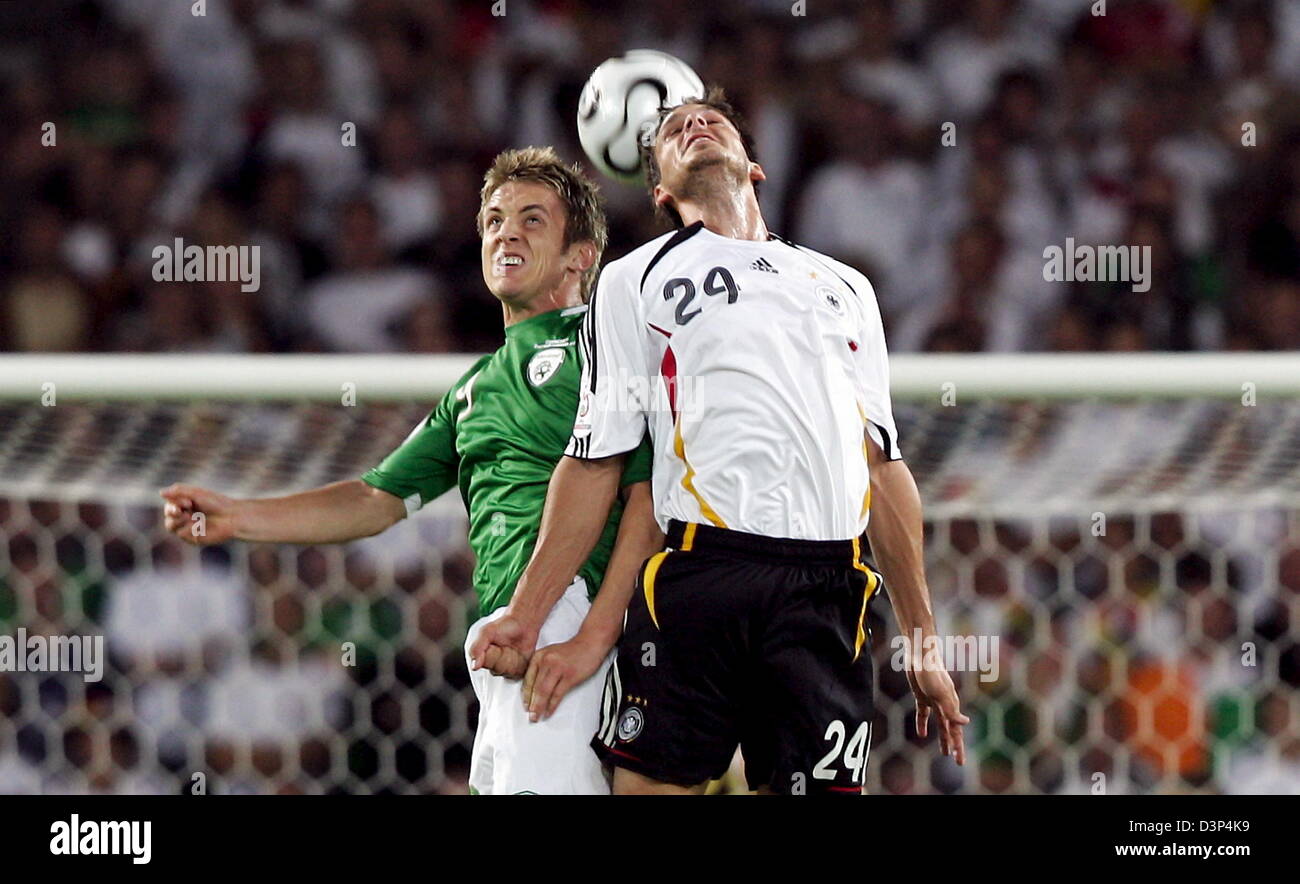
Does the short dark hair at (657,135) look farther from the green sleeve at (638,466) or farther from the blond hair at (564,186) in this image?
the green sleeve at (638,466)

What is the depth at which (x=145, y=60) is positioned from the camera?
18.2ft

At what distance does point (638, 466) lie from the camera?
249 cm

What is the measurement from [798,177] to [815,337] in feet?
8.93

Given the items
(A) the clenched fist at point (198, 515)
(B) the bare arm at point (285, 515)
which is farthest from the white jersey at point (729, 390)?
(A) the clenched fist at point (198, 515)

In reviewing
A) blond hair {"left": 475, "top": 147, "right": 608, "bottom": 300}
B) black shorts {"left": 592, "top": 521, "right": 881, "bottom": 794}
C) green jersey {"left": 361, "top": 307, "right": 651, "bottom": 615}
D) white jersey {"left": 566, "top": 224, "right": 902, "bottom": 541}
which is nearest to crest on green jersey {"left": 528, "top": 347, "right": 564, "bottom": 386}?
green jersey {"left": 361, "top": 307, "right": 651, "bottom": 615}

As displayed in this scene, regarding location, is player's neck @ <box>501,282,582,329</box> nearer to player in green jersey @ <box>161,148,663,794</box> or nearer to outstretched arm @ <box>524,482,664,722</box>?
player in green jersey @ <box>161,148,663,794</box>

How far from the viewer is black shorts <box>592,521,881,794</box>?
236cm

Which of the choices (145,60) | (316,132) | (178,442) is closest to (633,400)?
(178,442)

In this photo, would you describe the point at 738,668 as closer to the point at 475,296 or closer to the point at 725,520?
the point at 725,520

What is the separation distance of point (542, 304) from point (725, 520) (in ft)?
1.82

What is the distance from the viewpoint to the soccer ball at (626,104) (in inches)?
108

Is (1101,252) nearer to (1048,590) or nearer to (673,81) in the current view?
(1048,590)

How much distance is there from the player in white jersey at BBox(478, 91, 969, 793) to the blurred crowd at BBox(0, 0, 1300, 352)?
2173mm

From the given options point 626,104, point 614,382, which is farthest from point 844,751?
point 626,104
